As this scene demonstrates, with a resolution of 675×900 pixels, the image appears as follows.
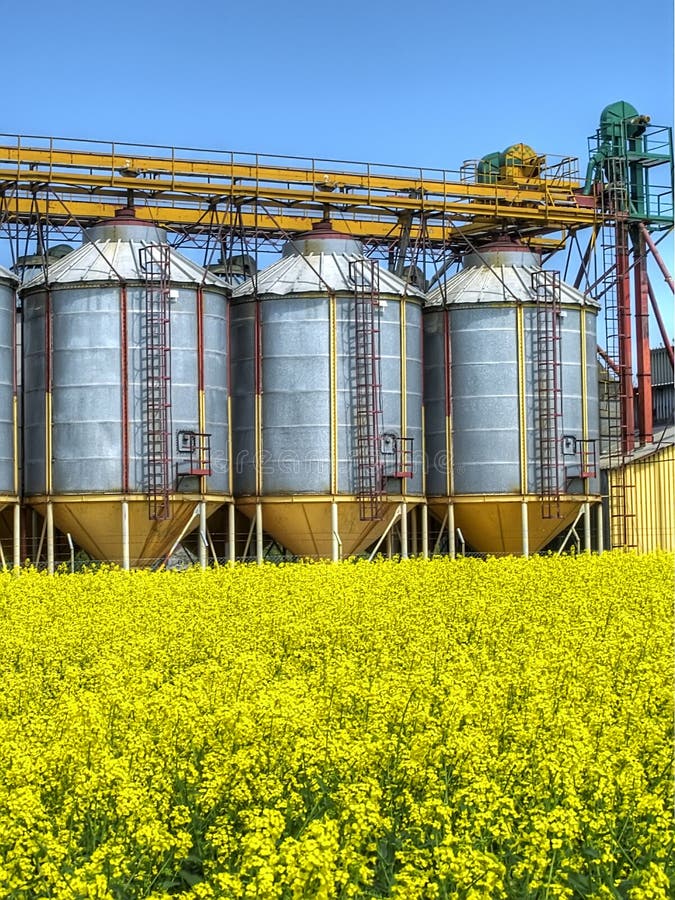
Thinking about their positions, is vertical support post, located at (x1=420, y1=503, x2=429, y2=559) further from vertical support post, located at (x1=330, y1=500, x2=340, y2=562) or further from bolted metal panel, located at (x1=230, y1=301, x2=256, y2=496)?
bolted metal panel, located at (x1=230, y1=301, x2=256, y2=496)

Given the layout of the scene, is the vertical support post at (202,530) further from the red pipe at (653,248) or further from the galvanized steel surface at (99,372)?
the red pipe at (653,248)

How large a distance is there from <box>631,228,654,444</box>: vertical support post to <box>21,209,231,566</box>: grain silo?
18.6 m

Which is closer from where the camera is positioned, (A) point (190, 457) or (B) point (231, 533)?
(A) point (190, 457)

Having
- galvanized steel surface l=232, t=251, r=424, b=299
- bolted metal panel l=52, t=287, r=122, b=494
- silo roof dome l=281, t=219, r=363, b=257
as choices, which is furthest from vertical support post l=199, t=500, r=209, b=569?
silo roof dome l=281, t=219, r=363, b=257

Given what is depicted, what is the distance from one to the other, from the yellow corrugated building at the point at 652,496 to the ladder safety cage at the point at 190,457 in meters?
15.3

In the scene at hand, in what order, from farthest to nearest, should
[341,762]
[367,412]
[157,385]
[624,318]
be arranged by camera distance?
1. [624,318]
2. [367,412]
3. [157,385]
4. [341,762]

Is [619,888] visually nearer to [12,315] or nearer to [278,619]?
[278,619]

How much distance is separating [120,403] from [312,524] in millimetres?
6702

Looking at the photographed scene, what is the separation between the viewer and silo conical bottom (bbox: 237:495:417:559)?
41688 millimetres

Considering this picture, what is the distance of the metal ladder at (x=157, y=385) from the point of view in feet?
129

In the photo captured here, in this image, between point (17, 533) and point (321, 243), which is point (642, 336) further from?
point (17, 533)

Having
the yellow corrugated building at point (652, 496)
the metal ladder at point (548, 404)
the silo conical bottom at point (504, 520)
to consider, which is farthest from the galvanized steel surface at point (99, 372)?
the yellow corrugated building at point (652, 496)

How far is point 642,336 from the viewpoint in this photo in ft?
174

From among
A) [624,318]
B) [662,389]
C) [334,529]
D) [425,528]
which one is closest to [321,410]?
[334,529]
